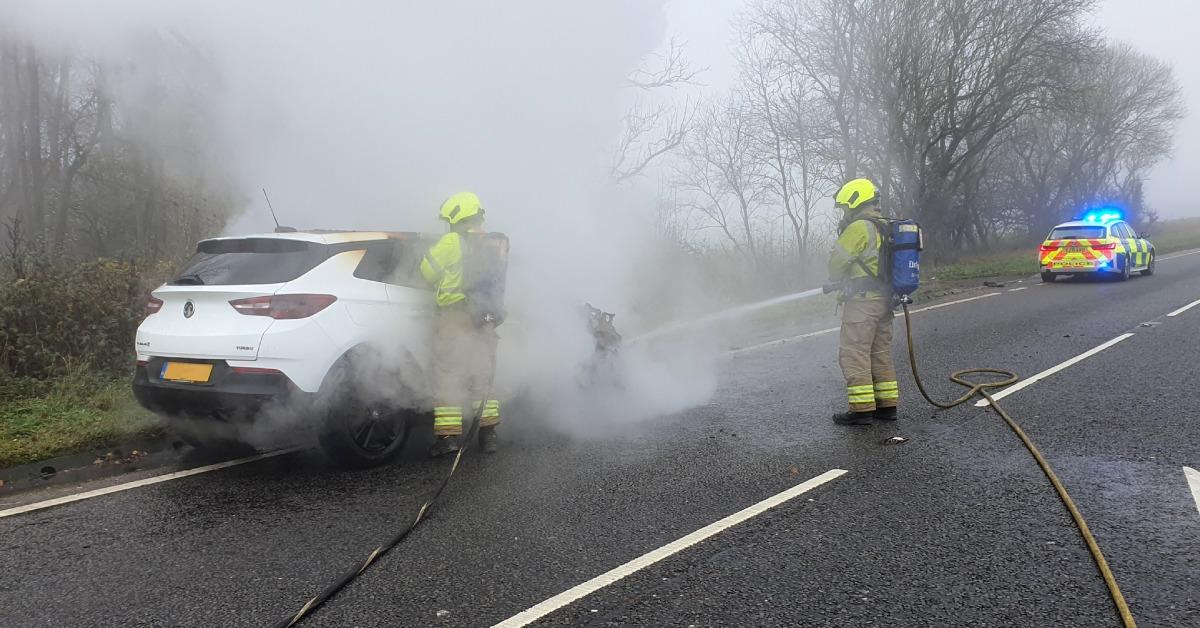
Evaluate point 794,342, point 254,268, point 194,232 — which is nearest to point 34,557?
point 254,268

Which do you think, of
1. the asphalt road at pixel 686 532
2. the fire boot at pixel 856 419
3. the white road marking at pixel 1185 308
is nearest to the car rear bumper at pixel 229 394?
the asphalt road at pixel 686 532

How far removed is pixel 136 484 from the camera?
4.59m

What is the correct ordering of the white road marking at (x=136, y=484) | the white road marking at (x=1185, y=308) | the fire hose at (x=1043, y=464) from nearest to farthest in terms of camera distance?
the fire hose at (x=1043, y=464) → the white road marking at (x=136, y=484) → the white road marking at (x=1185, y=308)

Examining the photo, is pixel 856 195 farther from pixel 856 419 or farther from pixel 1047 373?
pixel 1047 373

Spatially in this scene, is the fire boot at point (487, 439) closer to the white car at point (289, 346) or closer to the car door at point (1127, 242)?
the white car at point (289, 346)

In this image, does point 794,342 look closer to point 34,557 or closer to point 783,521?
point 783,521

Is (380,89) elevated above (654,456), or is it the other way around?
(380,89)

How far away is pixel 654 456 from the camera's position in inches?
194

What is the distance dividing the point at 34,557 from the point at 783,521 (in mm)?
3457

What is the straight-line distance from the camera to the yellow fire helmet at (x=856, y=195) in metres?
5.68

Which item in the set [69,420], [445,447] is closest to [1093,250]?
[445,447]

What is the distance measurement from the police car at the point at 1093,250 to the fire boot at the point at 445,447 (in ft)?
53.6

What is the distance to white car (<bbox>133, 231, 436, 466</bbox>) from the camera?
4391mm

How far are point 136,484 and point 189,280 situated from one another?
1237 millimetres
